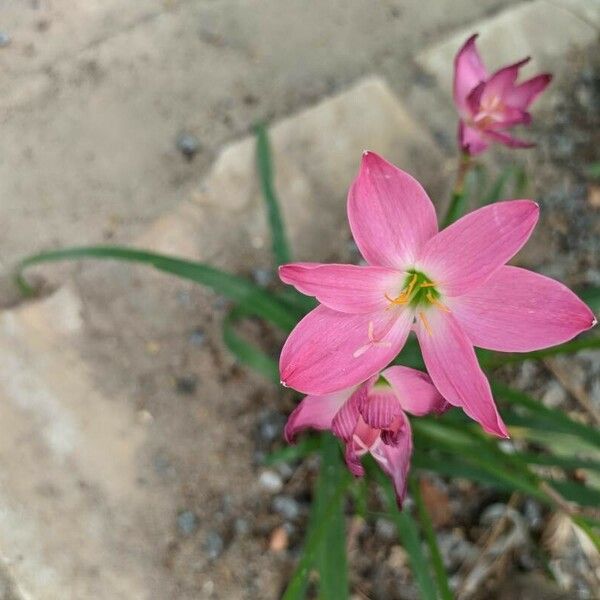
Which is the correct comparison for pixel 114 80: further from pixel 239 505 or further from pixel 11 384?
pixel 239 505

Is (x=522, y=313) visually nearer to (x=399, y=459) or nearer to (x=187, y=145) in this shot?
(x=399, y=459)

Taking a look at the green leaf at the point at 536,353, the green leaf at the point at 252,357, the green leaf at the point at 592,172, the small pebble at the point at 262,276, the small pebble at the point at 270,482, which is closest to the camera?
the green leaf at the point at 536,353

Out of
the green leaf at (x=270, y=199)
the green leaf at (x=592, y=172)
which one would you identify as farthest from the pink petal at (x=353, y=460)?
the green leaf at (x=592, y=172)

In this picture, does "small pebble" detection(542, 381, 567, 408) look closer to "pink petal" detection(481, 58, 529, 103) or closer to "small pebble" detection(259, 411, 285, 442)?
"small pebble" detection(259, 411, 285, 442)

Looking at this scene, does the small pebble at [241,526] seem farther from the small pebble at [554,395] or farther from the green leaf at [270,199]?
the small pebble at [554,395]

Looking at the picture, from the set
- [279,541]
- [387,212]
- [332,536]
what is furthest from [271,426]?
[387,212]

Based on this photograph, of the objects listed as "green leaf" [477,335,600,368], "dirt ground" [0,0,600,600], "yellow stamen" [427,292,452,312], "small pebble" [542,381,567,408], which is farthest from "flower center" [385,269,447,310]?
"small pebble" [542,381,567,408]
